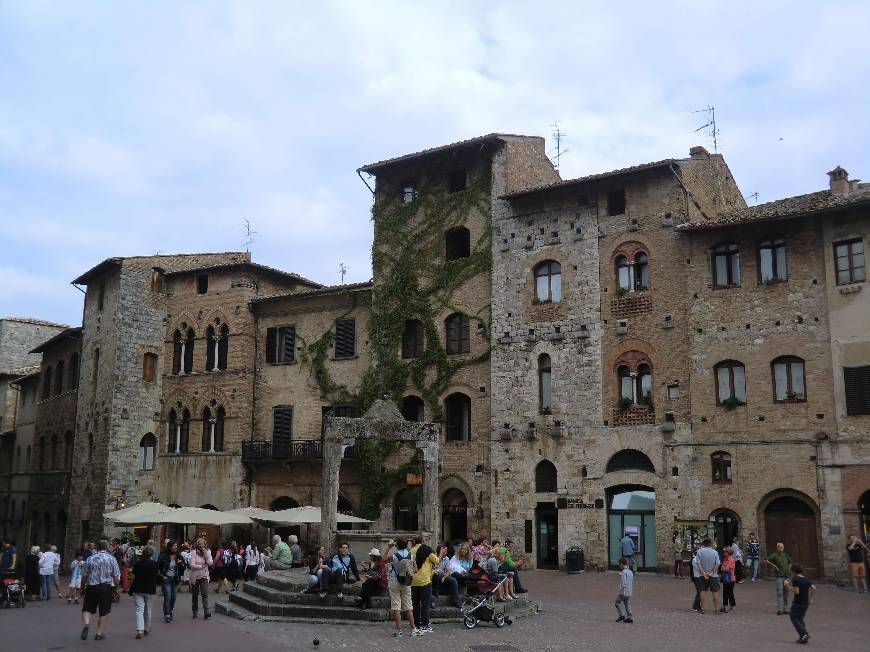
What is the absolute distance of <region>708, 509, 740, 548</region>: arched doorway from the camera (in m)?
26.6

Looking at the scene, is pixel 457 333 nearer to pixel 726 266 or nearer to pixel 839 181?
pixel 726 266

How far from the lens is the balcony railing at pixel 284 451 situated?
113ft

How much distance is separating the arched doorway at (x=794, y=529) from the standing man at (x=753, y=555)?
72 centimetres

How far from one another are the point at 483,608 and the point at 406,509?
1626 centimetres

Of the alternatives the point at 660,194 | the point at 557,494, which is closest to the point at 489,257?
the point at 660,194

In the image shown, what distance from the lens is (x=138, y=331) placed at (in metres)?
38.5

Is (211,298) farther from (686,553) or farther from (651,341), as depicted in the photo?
(686,553)

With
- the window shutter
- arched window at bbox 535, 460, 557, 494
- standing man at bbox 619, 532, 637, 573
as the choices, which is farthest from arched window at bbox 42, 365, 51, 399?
standing man at bbox 619, 532, 637, 573

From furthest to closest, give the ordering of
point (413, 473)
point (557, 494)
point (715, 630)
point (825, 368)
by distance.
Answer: point (413, 473) → point (557, 494) → point (825, 368) → point (715, 630)

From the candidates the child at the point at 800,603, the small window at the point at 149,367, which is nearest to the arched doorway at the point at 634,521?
the child at the point at 800,603

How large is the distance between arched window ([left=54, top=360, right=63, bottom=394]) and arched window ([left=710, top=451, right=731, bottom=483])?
3265cm

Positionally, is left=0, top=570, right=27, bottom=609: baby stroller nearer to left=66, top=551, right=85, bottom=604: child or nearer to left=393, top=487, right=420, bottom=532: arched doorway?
left=66, top=551, right=85, bottom=604: child

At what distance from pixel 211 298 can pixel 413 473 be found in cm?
1277

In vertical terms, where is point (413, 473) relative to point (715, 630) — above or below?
above
